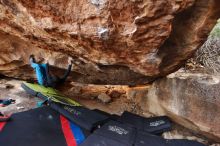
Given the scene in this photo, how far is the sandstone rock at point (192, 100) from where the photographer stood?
2207 millimetres

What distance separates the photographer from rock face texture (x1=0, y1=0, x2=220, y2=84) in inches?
69.7

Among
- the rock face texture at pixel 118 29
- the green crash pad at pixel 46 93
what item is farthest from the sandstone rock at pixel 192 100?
the green crash pad at pixel 46 93

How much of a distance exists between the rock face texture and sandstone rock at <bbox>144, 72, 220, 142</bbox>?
0.14 meters

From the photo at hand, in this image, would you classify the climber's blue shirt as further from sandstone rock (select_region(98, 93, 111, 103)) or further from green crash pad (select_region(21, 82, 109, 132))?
sandstone rock (select_region(98, 93, 111, 103))

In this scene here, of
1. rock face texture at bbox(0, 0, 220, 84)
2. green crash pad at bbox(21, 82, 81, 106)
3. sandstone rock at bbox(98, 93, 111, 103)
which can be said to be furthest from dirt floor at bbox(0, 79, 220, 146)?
rock face texture at bbox(0, 0, 220, 84)

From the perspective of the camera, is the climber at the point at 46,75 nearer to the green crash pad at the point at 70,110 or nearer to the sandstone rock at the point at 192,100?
the green crash pad at the point at 70,110

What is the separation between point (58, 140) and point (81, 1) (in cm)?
103

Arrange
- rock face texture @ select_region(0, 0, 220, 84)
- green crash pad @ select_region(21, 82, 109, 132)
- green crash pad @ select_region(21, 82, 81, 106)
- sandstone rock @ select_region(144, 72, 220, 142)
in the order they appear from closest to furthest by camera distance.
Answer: rock face texture @ select_region(0, 0, 220, 84) → sandstone rock @ select_region(144, 72, 220, 142) → green crash pad @ select_region(21, 82, 109, 132) → green crash pad @ select_region(21, 82, 81, 106)

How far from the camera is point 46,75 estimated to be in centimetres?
273

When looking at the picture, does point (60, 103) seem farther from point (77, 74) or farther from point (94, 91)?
point (94, 91)

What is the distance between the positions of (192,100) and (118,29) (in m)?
0.89

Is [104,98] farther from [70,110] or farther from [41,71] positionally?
[41,71]

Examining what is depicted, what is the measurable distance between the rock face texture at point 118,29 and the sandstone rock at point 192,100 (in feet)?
0.46

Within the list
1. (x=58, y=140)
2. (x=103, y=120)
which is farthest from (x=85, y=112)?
(x=58, y=140)
